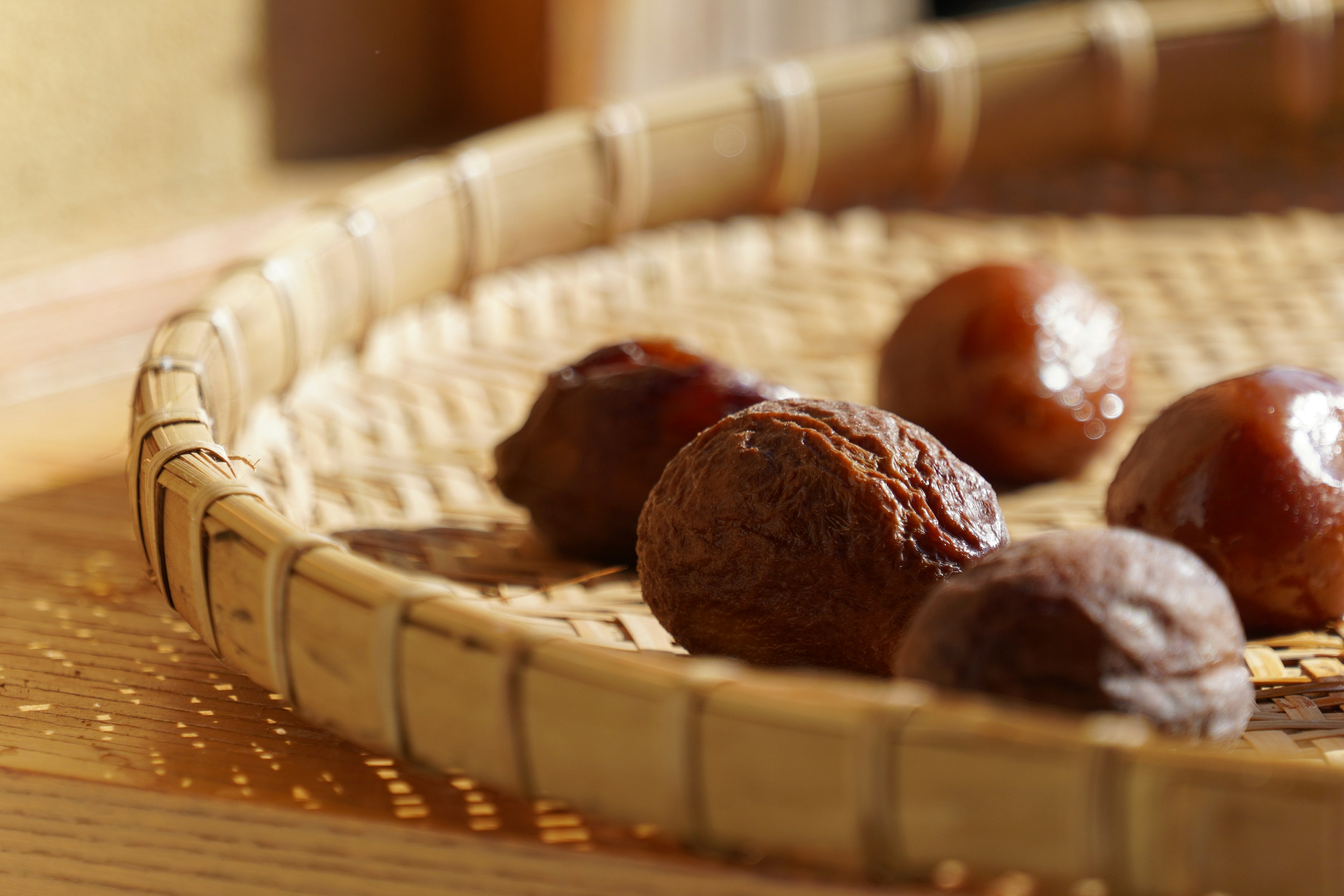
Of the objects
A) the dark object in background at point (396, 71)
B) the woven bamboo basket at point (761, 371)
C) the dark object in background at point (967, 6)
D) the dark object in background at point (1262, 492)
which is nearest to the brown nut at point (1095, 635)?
the woven bamboo basket at point (761, 371)

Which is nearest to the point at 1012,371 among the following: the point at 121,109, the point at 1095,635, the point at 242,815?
the point at 1095,635

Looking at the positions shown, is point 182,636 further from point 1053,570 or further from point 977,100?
point 977,100

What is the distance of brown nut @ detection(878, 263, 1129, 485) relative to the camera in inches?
42.7

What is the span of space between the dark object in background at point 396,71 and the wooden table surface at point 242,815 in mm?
1197

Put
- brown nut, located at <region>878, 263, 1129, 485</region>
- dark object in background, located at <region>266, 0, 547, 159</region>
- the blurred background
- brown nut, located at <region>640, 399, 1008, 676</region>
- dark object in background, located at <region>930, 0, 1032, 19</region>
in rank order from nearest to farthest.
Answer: brown nut, located at <region>640, 399, 1008, 676</region> < brown nut, located at <region>878, 263, 1129, 485</region> < the blurred background < dark object in background, located at <region>266, 0, 547, 159</region> < dark object in background, located at <region>930, 0, 1032, 19</region>

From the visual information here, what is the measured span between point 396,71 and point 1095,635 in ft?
5.50

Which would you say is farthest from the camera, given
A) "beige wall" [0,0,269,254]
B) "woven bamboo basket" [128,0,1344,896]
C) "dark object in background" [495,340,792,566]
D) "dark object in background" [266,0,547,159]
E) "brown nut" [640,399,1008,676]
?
"dark object in background" [266,0,547,159]

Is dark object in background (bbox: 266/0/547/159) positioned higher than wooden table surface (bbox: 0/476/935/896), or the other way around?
dark object in background (bbox: 266/0/547/159)

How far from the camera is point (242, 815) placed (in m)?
0.66

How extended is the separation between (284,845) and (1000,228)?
50.5 inches

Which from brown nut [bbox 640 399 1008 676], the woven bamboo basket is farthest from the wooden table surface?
brown nut [bbox 640 399 1008 676]

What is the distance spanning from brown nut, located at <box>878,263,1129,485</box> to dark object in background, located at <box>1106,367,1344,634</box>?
22 centimetres

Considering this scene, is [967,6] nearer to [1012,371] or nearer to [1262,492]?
[1012,371]

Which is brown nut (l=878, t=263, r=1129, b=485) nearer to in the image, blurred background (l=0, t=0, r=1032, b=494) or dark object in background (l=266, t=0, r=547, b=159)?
blurred background (l=0, t=0, r=1032, b=494)
